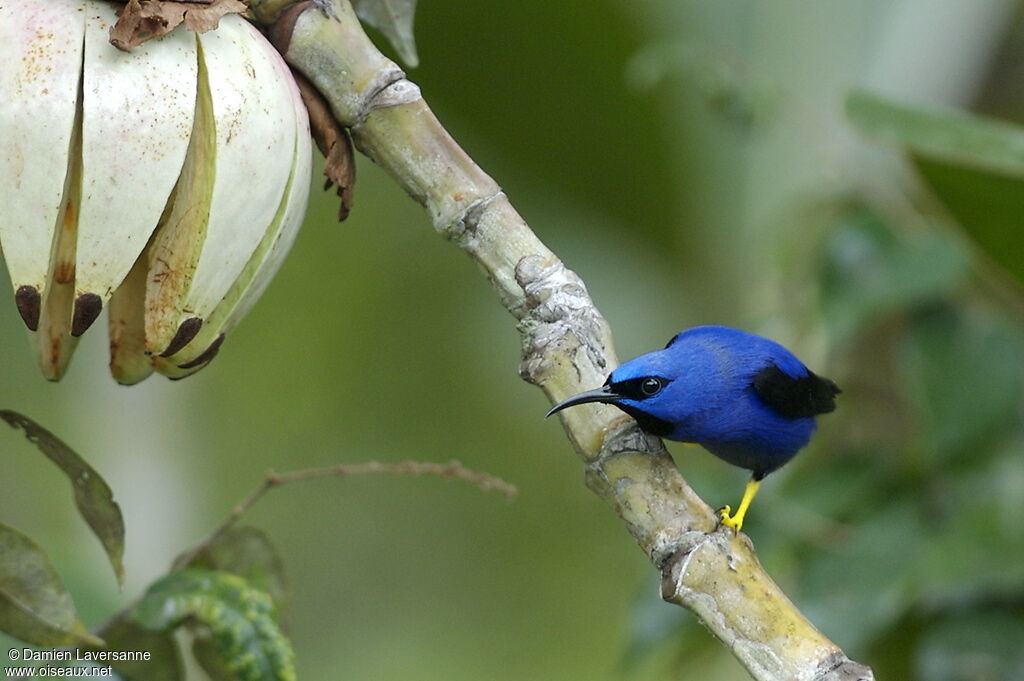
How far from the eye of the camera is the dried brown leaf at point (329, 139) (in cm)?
61

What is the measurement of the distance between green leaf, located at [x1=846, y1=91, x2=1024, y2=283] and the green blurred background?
137mm

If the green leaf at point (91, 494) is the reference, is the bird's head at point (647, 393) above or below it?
above

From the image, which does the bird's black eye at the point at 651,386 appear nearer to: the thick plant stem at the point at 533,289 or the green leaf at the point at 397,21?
the thick plant stem at the point at 533,289

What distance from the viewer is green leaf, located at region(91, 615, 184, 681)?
76cm

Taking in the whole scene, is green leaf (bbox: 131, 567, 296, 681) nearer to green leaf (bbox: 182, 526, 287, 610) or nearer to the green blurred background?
green leaf (bbox: 182, 526, 287, 610)

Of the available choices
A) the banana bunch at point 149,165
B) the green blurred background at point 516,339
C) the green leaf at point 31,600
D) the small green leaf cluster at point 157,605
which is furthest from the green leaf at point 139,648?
the green blurred background at point 516,339

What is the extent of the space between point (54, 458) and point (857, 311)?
99 centimetres

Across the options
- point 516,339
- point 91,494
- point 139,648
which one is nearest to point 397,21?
point 91,494

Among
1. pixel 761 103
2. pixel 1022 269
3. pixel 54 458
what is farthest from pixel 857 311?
pixel 54 458

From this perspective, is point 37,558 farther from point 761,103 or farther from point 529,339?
point 761,103

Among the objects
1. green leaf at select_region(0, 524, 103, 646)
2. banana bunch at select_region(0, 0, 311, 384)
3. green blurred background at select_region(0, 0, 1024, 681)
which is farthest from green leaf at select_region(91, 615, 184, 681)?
green blurred background at select_region(0, 0, 1024, 681)

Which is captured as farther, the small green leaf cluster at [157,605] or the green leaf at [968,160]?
the green leaf at [968,160]

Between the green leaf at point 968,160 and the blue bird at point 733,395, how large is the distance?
10.4 inches

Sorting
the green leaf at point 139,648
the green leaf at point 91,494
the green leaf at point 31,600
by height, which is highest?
the green leaf at point 91,494
